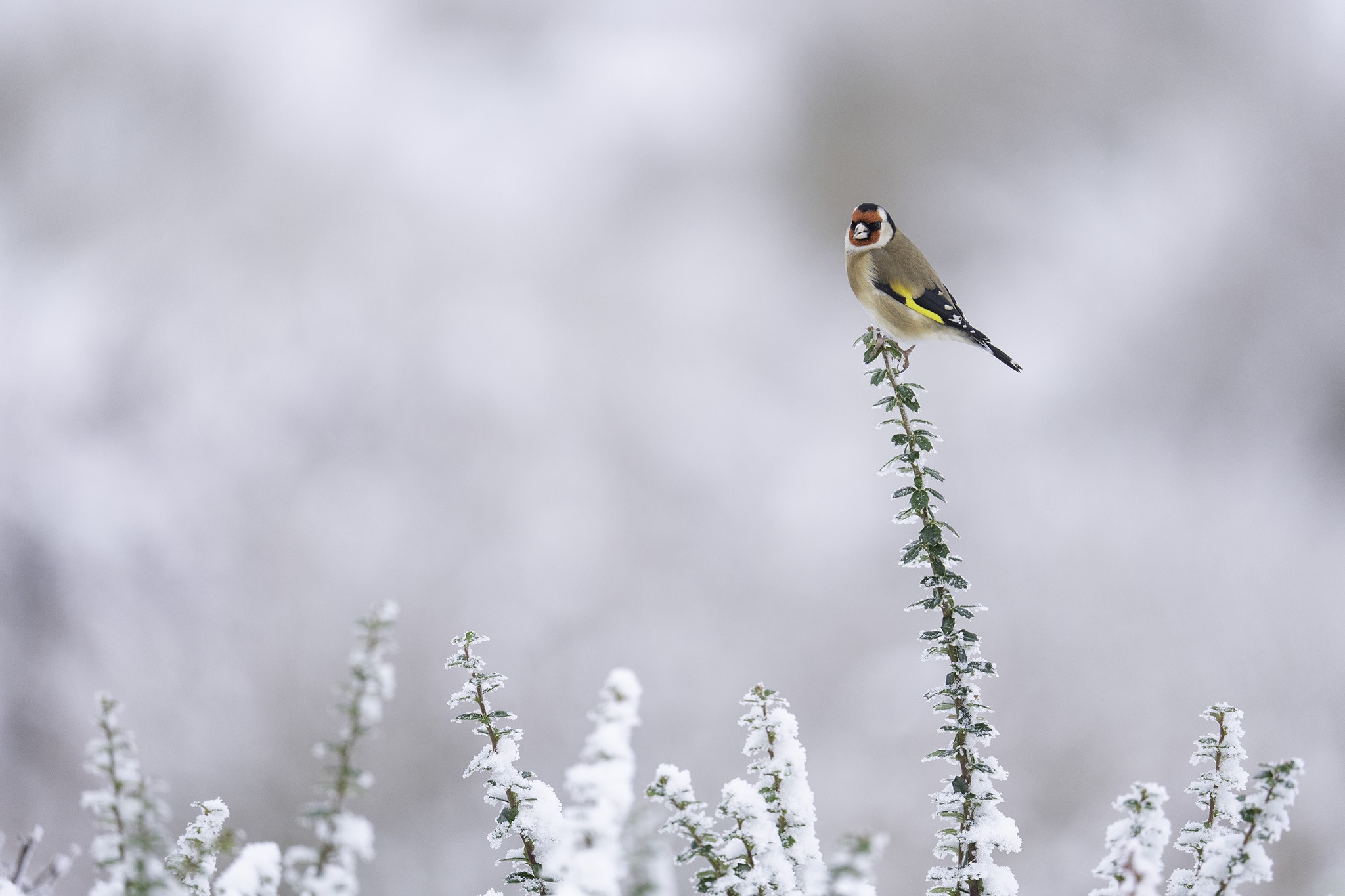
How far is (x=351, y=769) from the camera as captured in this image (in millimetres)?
1016

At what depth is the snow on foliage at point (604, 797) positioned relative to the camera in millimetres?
987

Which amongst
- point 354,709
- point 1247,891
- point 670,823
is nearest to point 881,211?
point 670,823

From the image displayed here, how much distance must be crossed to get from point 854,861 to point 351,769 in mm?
523

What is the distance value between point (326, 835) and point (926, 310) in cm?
372

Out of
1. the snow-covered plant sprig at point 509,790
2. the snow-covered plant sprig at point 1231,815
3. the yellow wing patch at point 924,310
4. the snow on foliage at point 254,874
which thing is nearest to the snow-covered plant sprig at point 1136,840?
the snow-covered plant sprig at point 1231,815

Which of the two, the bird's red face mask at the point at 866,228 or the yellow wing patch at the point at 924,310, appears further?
the bird's red face mask at the point at 866,228

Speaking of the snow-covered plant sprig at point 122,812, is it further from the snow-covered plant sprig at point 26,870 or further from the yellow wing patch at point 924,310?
the yellow wing patch at point 924,310

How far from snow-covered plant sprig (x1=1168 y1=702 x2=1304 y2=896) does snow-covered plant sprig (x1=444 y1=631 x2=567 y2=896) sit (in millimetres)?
924

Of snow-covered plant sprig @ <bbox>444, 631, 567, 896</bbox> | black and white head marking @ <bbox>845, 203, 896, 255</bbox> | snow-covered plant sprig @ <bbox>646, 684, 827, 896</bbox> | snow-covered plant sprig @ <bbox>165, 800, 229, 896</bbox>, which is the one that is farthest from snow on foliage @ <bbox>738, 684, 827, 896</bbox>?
black and white head marking @ <bbox>845, 203, 896, 255</bbox>

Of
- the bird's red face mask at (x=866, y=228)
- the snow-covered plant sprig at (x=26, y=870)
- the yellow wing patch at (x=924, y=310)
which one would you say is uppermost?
the bird's red face mask at (x=866, y=228)

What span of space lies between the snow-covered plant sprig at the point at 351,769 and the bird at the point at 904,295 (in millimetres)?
3544

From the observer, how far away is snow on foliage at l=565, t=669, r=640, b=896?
987 mm

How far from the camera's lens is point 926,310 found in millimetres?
4289

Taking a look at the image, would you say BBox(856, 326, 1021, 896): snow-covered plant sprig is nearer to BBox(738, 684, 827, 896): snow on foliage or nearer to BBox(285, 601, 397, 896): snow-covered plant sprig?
BBox(738, 684, 827, 896): snow on foliage
